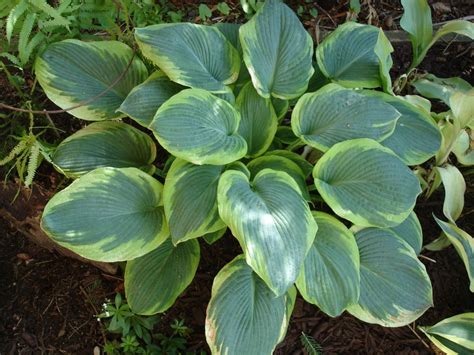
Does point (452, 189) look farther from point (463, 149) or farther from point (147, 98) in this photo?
point (147, 98)

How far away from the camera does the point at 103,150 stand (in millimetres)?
1364

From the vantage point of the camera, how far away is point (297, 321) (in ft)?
5.02

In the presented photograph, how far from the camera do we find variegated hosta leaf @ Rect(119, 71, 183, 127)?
50.2 inches

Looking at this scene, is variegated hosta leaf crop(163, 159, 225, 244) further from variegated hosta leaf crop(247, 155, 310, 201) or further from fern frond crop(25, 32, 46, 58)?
fern frond crop(25, 32, 46, 58)

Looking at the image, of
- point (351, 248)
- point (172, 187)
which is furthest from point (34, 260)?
point (351, 248)

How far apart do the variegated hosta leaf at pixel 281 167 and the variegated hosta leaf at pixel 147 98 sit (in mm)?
303

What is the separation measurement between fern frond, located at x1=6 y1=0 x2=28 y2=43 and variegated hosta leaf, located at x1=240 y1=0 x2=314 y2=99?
21.5 inches

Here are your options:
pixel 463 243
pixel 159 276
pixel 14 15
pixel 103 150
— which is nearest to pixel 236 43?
pixel 103 150

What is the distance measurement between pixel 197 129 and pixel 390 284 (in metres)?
0.65

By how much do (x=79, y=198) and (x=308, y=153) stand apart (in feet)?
2.39

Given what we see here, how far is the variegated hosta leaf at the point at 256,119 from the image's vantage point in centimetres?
137

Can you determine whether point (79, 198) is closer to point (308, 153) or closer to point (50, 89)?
point (50, 89)

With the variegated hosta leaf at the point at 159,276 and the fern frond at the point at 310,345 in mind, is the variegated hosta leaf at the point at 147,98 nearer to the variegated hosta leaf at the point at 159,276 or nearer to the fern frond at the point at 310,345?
the variegated hosta leaf at the point at 159,276

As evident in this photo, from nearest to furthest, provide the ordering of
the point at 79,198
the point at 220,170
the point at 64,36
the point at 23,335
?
1. the point at 79,198
2. the point at 220,170
3. the point at 64,36
4. the point at 23,335
